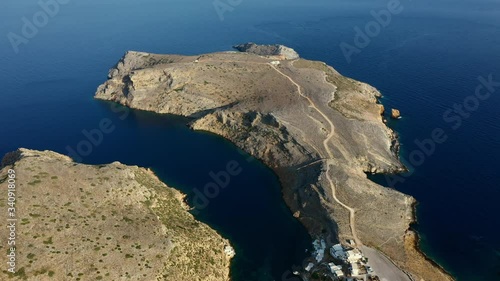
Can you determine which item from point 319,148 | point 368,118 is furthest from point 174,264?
point 368,118

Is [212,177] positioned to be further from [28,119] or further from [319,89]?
[28,119]

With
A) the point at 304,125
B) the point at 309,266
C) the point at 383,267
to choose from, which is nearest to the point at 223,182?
the point at 304,125

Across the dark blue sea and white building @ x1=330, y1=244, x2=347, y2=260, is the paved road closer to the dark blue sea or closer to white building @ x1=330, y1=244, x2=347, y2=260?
white building @ x1=330, y1=244, x2=347, y2=260

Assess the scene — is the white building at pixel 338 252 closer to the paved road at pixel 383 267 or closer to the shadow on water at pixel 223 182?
the paved road at pixel 383 267

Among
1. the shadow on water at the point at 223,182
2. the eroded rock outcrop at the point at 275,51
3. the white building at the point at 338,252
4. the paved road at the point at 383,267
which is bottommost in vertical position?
the shadow on water at the point at 223,182

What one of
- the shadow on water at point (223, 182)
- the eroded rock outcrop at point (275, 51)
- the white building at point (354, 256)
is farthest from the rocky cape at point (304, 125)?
the eroded rock outcrop at point (275, 51)

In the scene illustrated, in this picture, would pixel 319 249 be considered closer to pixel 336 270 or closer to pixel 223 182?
pixel 336 270

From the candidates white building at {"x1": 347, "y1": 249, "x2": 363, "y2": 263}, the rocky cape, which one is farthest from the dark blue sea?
white building at {"x1": 347, "y1": 249, "x2": 363, "y2": 263}
